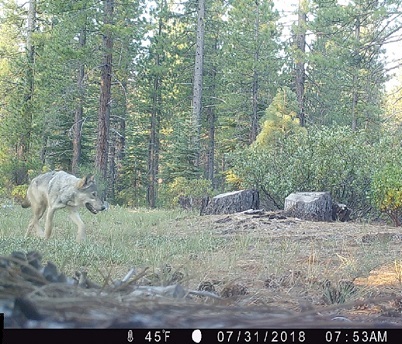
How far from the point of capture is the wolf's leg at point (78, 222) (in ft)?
7.15

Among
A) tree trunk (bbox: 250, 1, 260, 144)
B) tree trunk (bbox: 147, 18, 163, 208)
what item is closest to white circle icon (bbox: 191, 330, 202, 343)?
tree trunk (bbox: 147, 18, 163, 208)

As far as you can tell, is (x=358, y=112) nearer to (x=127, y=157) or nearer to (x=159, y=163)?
(x=159, y=163)

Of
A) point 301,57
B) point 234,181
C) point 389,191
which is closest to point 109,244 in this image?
point 389,191

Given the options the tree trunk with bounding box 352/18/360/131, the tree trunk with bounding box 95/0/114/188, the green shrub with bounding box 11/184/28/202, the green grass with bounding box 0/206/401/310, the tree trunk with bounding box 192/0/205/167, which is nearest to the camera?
the green grass with bounding box 0/206/401/310

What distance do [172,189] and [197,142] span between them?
1.32m

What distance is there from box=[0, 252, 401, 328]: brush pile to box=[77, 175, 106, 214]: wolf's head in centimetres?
153

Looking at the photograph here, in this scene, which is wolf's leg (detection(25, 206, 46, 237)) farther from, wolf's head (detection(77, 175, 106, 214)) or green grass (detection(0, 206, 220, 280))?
wolf's head (detection(77, 175, 106, 214))

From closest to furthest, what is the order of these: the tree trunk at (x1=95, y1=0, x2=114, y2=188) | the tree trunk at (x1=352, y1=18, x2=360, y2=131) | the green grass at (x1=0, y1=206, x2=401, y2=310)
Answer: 1. the green grass at (x1=0, y1=206, x2=401, y2=310)
2. the tree trunk at (x1=95, y1=0, x2=114, y2=188)
3. the tree trunk at (x1=352, y1=18, x2=360, y2=131)

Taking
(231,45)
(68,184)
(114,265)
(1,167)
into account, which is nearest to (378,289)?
(114,265)

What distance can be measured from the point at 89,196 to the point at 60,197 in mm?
187

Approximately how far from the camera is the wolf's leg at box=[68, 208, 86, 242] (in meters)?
2.18

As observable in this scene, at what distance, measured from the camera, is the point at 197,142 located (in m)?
8.56

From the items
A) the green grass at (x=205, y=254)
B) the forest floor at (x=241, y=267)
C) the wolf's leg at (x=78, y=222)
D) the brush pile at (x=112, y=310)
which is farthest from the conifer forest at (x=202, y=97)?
the brush pile at (x=112, y=310)

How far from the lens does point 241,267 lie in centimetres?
164
